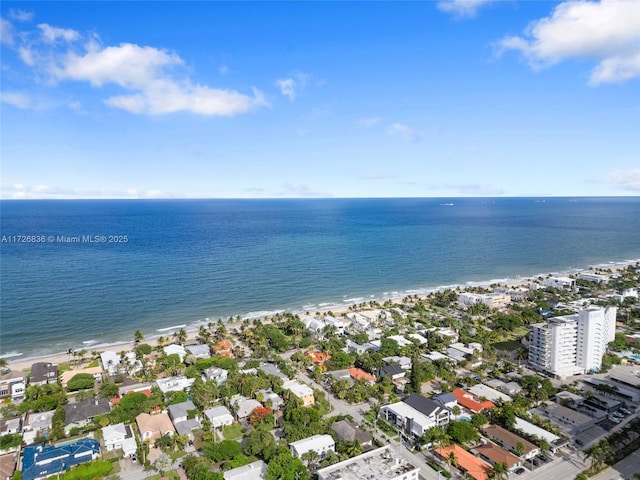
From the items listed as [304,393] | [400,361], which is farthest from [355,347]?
[304,393]

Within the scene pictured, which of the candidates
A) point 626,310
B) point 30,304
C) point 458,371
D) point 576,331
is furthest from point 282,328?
point 626,310

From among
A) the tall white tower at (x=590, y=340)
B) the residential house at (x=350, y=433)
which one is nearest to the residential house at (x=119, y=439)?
the residential house at (x=350, y=433)

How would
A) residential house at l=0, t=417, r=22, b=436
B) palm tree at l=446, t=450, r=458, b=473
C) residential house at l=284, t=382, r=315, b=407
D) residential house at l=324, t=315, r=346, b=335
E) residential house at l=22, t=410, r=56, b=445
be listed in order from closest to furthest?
palm tree at l=446, t=450, r=458, b=473 < residential house at l=22, t=410, r=56, b=445 < residential house at l=0, t=417, r=22, b=436 < residential house at l=284, t=382, r=315, b=407 < residential house at l=324, t=315, r=346, b=335

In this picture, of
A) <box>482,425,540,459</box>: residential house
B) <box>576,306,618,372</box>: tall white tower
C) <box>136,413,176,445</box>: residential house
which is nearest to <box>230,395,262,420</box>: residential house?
<box>136,413,176,445</box>: residential house

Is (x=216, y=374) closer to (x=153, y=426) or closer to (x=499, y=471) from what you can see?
(x=153, y=426)

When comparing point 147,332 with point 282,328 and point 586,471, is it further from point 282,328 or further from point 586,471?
point 586,471

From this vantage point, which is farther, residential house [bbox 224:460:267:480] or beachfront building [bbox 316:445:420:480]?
residential house [bbox 224:460:267:480]

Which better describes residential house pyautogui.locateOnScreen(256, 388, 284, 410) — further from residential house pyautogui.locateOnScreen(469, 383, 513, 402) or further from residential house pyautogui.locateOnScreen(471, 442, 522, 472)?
residential house pyautogui.locateOnScreen(469, 383, 513, 402)
